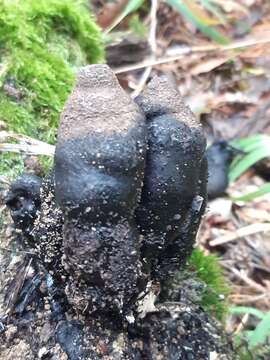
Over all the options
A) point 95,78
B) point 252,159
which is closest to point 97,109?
point 95,78

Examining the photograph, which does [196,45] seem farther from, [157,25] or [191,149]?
[191,149]

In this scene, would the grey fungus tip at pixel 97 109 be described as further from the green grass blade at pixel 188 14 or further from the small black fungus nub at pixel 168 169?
the green grass blade at pixel 188 14

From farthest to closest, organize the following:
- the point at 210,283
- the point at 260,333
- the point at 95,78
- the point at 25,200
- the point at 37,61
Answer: the point at 37,61, the point at 210,283, the point at 260,333, the point at 25,200, the point at 95,78

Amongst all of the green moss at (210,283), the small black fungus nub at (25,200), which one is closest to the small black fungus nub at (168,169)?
the small black fungus nub at (25,200)

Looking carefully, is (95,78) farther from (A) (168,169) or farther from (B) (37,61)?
(B) (37,61)

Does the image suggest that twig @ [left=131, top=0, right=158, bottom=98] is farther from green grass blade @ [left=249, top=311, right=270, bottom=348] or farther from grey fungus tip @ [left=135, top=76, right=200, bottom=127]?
grey fungus tip @ [left=135, top=76, right=200, bottom=127]

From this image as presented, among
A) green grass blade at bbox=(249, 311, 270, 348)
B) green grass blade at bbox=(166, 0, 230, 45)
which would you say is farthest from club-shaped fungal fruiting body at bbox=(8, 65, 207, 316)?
green grass blade at bbox=(166, 0, 230, 45)
